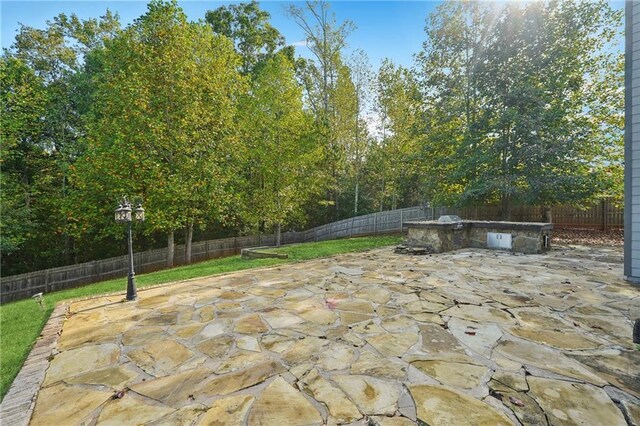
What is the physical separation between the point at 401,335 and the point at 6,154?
1482 centimetres

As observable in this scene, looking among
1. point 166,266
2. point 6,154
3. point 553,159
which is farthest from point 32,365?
point 553,159

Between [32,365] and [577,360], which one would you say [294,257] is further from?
[577,360]

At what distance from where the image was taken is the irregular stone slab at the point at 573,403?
1.78 meters

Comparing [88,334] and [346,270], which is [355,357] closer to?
[88,334]

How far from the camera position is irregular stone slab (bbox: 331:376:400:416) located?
1.92m

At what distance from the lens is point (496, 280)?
5.19 meters

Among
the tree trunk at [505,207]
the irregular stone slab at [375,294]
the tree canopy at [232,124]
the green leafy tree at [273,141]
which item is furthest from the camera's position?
the green leafy tree at [273,141]

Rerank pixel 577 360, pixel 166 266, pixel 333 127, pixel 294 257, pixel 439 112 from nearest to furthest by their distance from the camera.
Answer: pixel 577 360 < pixel 294 257 < pixel 166 266 < pixel 439 112 < pixel 333 127

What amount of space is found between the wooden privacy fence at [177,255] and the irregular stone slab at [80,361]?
28.7 feet

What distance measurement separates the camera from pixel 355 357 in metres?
2.60

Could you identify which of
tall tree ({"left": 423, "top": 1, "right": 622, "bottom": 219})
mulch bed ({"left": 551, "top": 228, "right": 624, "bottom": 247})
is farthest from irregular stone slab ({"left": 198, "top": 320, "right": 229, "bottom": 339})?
mulch bed ({"left": 551, "top": 228, "right": 624, "bottom": 247})

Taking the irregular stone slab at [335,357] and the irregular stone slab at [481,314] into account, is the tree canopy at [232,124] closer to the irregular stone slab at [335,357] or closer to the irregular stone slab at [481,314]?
the irregular stone slab at [481,314]

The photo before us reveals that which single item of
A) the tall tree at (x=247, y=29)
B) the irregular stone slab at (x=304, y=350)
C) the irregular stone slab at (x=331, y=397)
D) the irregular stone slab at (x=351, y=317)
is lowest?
the irregular stone slab at (x=351, y=317)

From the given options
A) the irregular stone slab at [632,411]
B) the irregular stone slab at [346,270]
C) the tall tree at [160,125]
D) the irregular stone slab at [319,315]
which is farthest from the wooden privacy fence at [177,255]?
the irregular stone slab at [632,411]
